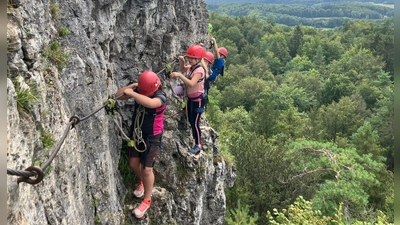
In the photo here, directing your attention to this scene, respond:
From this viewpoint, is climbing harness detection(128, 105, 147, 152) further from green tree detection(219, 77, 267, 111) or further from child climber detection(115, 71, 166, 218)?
green tree detection(219, 77, 267, 111)

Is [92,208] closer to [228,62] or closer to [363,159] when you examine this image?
[363,159]

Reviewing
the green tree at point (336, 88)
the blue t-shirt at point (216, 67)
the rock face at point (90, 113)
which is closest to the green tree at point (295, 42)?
the green tree at point (336, 88)

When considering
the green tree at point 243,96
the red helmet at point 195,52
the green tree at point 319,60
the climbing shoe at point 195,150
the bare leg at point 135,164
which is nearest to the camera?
the bare leg at point 135,164

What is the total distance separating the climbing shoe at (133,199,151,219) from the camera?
250 inches

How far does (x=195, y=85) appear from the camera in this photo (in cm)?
789

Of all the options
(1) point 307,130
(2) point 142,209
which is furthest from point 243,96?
(2) point 142,209

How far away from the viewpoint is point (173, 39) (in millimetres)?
8297

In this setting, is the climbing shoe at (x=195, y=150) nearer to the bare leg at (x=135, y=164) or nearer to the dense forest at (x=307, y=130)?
the bare leg at (x=135, y=164)

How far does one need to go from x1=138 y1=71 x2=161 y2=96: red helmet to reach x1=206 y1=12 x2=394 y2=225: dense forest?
3.38 meters

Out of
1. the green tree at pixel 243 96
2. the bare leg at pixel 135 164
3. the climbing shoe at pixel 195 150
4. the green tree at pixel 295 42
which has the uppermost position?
the bare leg at pixel 135 164

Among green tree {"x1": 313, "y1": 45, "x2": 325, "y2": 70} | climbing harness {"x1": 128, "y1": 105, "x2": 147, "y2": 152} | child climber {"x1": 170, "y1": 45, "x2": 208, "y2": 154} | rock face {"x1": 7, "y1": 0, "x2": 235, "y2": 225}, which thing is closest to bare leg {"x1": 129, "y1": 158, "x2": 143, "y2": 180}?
rock face {"x1": 7, "y1": 0, "x2": 235, "y2": 225}

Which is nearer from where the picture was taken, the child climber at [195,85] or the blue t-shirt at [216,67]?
the child climber at [195,85]

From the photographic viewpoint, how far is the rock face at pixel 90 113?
327cm

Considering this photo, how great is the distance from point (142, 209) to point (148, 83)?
230cm
